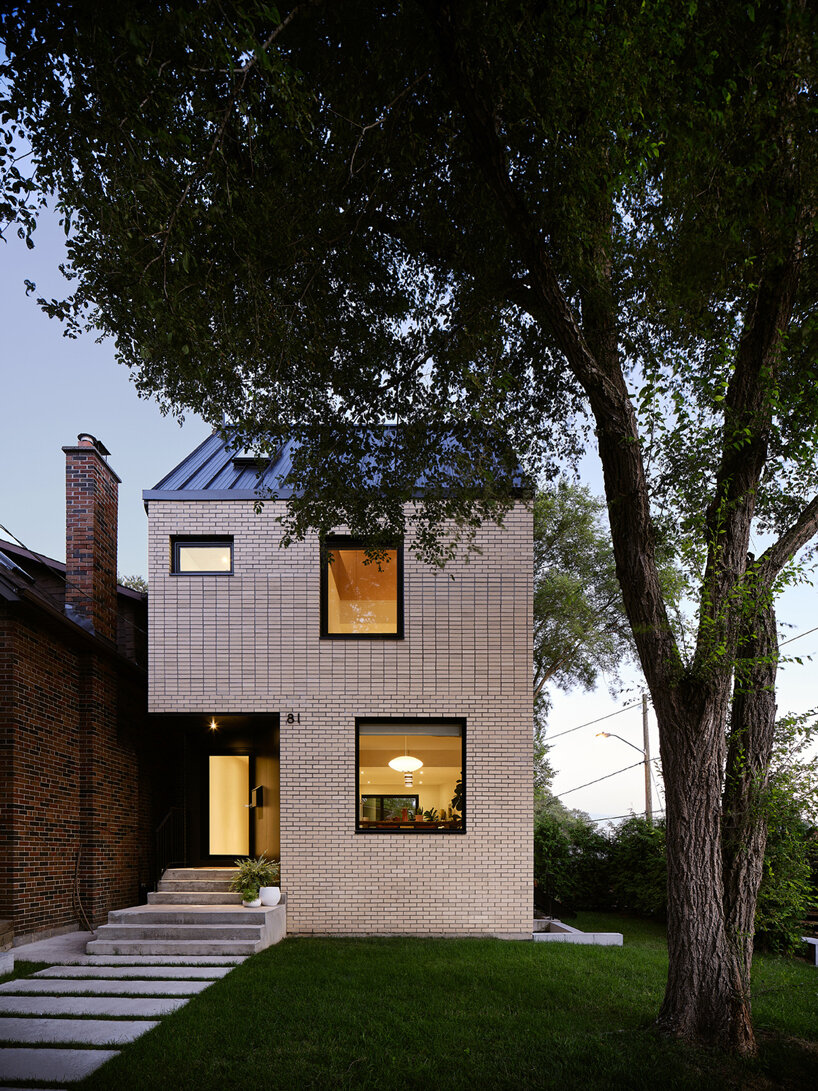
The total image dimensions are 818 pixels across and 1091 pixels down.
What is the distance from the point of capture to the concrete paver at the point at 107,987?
283 inches

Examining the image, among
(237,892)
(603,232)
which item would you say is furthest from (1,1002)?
(603,232)

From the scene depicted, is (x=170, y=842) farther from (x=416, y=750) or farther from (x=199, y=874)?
(x=416, y=750)

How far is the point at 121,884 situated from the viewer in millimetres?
11820

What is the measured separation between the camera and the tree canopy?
15.9 feet

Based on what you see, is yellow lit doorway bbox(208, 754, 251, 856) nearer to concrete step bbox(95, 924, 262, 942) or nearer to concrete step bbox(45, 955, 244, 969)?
concrete step bbox(95, 924, 262, 942)

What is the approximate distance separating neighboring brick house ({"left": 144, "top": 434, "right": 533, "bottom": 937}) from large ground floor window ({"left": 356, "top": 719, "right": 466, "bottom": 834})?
0.02m

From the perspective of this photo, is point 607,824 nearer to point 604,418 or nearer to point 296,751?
point 296,751

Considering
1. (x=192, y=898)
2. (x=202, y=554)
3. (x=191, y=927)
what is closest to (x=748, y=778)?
(x=191, y=927)

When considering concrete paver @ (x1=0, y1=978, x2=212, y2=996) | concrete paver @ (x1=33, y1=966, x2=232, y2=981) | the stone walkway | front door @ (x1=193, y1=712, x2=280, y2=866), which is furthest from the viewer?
front door @ (x1=193, y1=712, x2=280, y2=866)

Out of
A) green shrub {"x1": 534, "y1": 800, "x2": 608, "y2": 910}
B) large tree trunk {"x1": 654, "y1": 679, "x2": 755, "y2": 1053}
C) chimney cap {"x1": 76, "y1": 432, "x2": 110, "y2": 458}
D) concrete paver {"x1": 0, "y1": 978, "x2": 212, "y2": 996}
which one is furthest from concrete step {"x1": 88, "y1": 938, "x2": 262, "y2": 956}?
green shrub {"x1": 534, "y1": 800, "x2": 608, "y2": 910}

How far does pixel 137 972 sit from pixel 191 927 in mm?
1359

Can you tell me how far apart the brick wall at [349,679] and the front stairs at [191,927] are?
98 cm

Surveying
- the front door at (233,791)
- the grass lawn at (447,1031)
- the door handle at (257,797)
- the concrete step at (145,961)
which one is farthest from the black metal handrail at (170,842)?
the grass lawn at (447,1031)

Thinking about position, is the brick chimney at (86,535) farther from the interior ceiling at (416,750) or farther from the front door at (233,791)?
the interior ceiling at (416,750)
